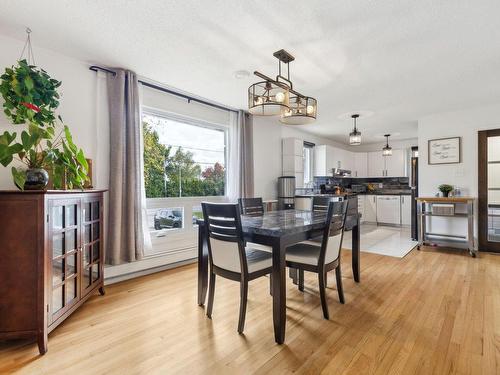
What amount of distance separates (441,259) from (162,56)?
4564 millimetres

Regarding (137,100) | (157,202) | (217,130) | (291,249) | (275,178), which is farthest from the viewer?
(275,178)

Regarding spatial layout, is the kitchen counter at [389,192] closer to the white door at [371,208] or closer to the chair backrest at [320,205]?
the white door at [371,208]

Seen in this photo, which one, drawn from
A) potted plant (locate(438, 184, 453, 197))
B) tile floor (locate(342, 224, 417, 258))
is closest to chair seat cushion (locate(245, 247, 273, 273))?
tile floor (locate(342, 224, 417, 258))

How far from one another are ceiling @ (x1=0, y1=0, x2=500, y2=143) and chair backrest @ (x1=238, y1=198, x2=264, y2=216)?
1475mm

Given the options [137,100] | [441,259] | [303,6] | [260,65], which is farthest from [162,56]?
[441,259]

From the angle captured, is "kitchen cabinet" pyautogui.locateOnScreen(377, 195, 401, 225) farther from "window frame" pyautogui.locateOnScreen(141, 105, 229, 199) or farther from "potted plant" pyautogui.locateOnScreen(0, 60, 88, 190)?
"potted plant" pyautogui.locateOnScreen(0, 60, 88, 190)

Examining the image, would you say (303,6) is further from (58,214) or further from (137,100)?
(58,214)

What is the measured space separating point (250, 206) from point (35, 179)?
6.55ft

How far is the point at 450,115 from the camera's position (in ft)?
15.1

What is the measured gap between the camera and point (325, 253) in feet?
6.97

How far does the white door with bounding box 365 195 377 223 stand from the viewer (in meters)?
7.22

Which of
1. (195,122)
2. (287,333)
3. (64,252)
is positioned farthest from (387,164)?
(64,252)

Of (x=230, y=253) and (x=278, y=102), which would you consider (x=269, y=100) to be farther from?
(x=230, y=253)

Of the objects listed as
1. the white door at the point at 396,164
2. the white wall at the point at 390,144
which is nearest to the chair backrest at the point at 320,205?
the white door at the point at 396,164
